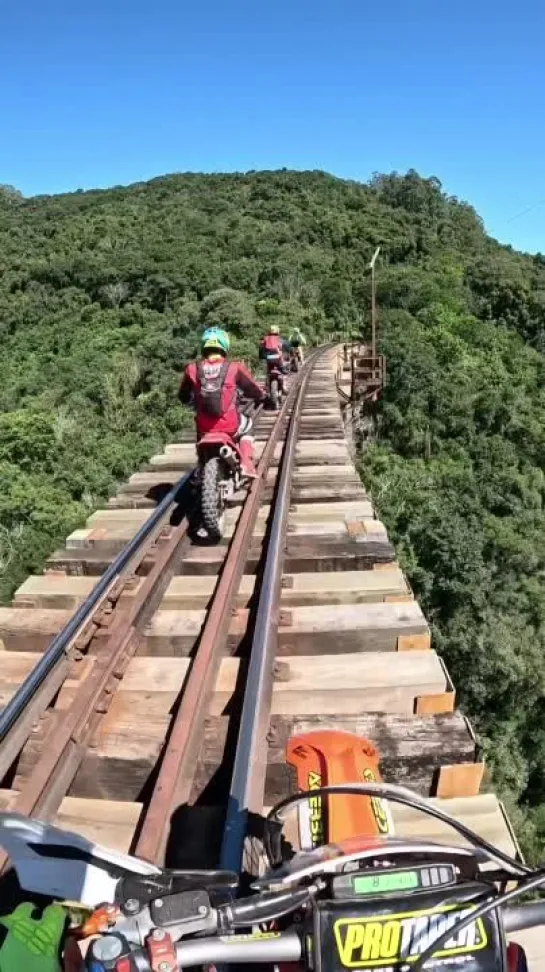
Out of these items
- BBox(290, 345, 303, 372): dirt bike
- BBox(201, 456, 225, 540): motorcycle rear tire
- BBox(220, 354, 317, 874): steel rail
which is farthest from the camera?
BBox(290, 345, 303, 372): dirt bike

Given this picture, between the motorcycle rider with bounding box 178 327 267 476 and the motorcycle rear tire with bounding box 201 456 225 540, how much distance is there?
0.46 metres

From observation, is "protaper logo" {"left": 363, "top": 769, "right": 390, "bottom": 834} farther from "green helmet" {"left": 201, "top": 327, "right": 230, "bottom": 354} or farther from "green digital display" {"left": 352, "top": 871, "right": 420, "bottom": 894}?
"green helmet" {"left": 201, "top": 327, "right": 230, "bottom": 354}

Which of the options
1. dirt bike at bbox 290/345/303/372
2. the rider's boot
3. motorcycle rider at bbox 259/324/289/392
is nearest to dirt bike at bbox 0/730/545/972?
the rider's boot

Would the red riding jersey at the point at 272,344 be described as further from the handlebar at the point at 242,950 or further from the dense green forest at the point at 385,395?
the handlebar at the point at 242,950

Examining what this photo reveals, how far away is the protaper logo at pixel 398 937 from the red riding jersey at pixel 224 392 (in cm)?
502

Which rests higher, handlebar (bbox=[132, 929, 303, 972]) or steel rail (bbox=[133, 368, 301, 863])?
handlebar (bbox=[132, 929, 303, 972])

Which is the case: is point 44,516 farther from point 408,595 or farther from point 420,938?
point 420,938

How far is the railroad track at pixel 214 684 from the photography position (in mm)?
2725

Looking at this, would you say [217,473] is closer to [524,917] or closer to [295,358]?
[524,917]

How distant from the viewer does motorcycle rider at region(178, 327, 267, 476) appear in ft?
19.4

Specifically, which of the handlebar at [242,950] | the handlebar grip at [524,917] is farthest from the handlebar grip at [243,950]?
the handlebar grip at [524,917]

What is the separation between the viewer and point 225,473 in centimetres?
620

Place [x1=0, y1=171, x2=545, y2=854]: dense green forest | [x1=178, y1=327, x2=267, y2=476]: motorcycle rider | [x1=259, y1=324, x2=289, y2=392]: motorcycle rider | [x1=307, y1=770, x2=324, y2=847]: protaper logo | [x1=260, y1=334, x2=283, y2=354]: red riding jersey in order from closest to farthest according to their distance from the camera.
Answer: [x1=307, y1=770, x2=324, y2=847]: protaper logo, [x1=178, y1=327, x2=267, y2=476]: motorcycle rider, [x1=259, y1=324, x2=289, y2=392]: motorcycle rider, [x1=0, y1=171, x2=545, y2=854]: dense green forest, [x1=260, y1=334, x2=283, y2=354]: red riding jersey

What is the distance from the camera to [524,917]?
124 cm
